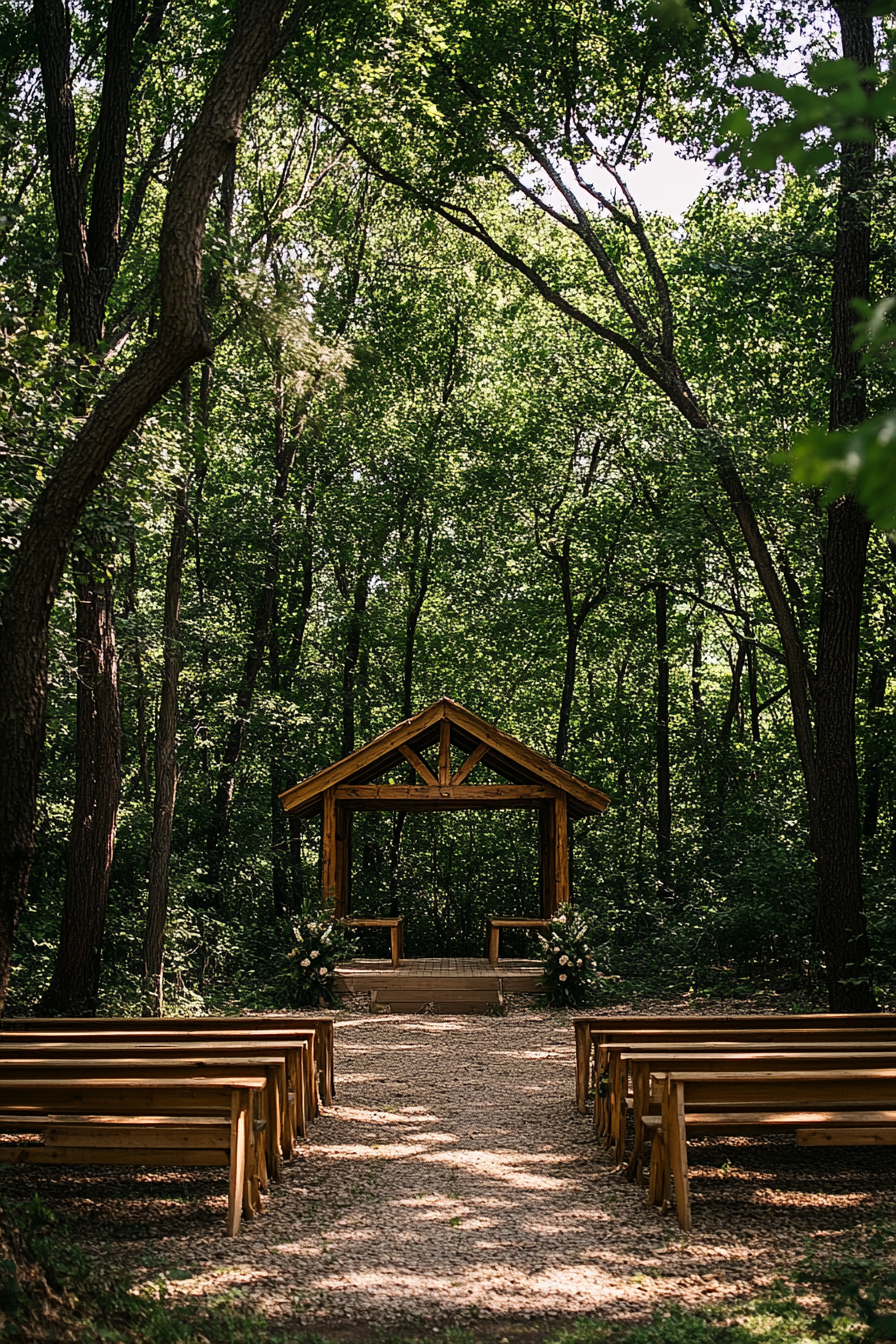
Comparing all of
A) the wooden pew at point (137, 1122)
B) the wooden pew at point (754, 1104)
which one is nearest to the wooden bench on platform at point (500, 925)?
the wooden pew at point (754, 1104)

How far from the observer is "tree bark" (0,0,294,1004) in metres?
4.38

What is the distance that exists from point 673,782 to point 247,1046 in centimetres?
1588

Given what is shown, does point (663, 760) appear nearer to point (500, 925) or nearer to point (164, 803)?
point (500, 925)

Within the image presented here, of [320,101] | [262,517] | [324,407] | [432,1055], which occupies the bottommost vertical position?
[432,1055]

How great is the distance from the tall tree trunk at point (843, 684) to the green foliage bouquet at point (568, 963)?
348cm

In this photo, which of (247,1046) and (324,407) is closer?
(247,1046)

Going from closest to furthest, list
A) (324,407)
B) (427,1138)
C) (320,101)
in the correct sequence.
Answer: (427,1138), (324,407), (320,101)

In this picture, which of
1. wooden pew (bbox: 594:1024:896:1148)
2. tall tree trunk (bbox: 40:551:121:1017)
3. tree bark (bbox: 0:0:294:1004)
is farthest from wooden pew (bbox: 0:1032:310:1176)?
tall tree trunk (bbox: 40:551:121:1017)

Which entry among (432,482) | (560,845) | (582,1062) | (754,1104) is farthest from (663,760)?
(754,1104)

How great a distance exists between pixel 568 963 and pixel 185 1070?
808cm

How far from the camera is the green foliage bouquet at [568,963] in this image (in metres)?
12.7

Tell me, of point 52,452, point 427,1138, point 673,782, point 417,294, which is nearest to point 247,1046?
point 427,1138

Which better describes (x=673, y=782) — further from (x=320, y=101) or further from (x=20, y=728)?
(x=20, y=728)

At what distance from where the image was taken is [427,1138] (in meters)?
6.69
